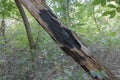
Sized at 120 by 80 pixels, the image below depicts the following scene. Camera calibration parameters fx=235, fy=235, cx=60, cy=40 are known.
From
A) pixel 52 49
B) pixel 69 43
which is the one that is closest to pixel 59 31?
pixel 69 43

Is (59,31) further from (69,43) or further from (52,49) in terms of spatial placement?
(52,49)

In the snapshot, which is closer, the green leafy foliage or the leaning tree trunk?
the leaning tree trunk

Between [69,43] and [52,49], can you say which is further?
[52,49]

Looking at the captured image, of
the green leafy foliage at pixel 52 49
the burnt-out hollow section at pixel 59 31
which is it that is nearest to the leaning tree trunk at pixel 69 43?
the burnt-out hollow section at pixel 59 31

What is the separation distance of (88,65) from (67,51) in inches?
6.2

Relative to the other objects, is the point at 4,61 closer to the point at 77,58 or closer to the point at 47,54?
the point at 47,54

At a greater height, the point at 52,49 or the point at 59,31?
the point at 59,31

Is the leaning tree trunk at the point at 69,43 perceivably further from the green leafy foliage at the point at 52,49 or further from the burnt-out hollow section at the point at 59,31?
the green leafy foliage at the point at 52,49

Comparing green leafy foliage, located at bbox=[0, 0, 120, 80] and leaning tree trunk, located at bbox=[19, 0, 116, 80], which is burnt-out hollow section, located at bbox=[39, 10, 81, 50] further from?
green leafy foliage, located at bbox=[0, 0, 120, 80]

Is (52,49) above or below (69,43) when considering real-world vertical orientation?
below

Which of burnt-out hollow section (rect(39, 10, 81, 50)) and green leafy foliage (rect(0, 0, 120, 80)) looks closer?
burnt-out hollow section (rect(39, 10, 81, 50))

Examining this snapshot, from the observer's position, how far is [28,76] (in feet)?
10.0

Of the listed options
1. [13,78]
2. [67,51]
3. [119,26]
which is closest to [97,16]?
[119,26]

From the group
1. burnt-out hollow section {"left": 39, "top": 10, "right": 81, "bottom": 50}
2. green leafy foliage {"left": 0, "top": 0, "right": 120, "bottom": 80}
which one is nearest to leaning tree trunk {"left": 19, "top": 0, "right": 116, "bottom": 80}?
burnt-out hollow section {"left": 39, "top": 10, "right": 81, "bottom": 50}
